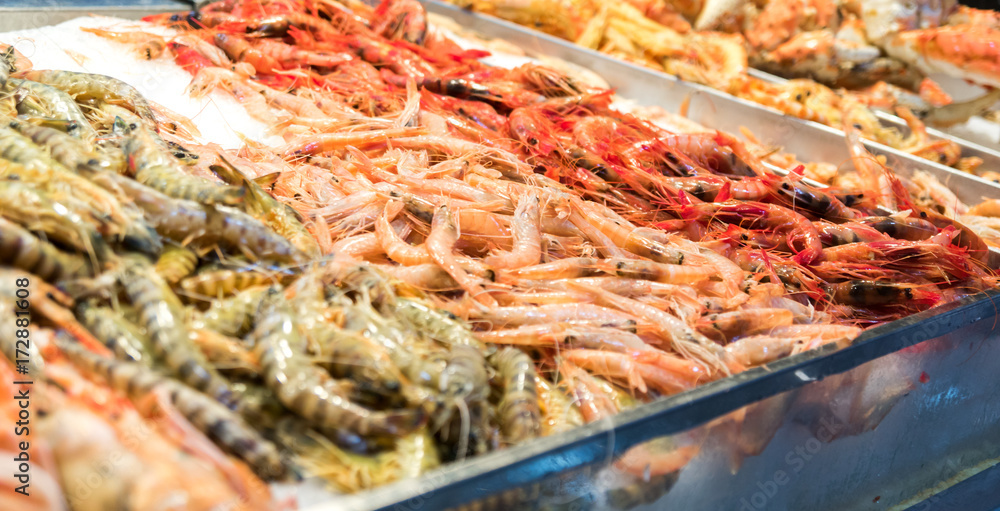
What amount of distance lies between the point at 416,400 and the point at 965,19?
6.64m

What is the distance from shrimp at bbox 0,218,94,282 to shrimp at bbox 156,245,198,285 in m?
0.17

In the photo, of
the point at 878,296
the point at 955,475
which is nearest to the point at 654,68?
the point at 878,296

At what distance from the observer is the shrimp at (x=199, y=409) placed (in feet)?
4.38

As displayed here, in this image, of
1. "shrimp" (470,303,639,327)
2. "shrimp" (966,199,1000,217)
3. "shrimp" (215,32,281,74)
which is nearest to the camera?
"shrimp" (470,303,639,327)

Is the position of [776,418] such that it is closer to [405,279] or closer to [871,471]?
[871,471]

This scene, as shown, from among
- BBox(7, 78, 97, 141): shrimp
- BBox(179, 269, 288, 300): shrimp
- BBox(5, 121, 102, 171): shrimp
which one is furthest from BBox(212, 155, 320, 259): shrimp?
BBox(7, 78, 97, 141): shrimp

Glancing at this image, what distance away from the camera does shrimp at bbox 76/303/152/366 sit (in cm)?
145

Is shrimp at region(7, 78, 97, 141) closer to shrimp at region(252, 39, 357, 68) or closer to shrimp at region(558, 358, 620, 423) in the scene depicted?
shrimp at region(252, 39, 357, 68)

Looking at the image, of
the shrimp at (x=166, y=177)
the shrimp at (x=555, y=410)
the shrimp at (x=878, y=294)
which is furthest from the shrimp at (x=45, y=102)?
the shrimp at (x=878, y=294)

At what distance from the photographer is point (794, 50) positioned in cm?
588

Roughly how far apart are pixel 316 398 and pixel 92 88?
7.57 feet

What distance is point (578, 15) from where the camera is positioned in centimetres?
625

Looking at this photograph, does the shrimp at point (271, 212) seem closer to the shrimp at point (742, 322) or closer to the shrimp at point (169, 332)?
the shrimp at point (169, 332)

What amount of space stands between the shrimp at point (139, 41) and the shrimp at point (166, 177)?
206 cm
